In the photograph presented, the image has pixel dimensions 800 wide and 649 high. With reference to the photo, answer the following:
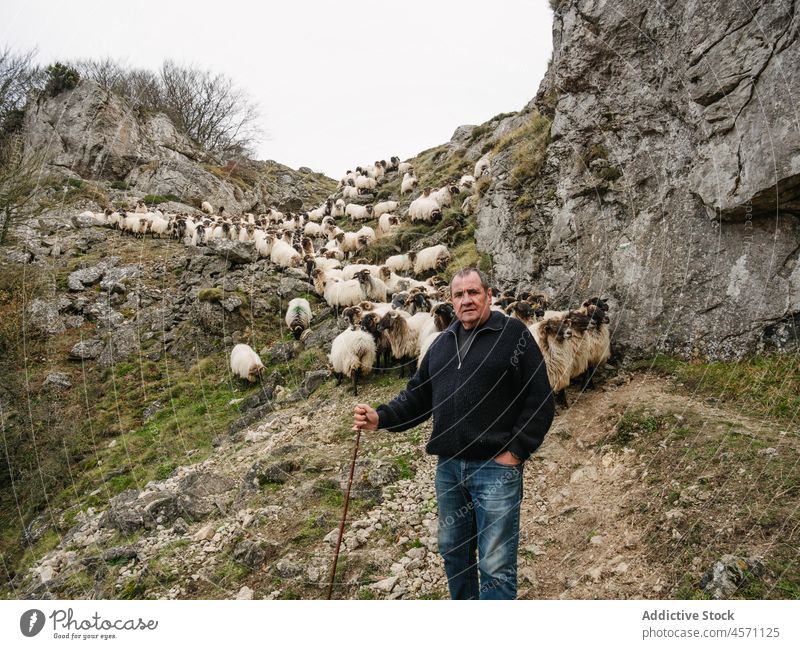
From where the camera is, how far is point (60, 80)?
32625 mm

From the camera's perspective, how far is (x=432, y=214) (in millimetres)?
18312

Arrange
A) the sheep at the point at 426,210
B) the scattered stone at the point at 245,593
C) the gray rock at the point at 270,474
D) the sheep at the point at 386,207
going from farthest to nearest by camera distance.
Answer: the sheep at the point at 386,207
the sheep at the point at 426,210
the gray rock at the point at 270,474
the scattered stone at the point at 245,593

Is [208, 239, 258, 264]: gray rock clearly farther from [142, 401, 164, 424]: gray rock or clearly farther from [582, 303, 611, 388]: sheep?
[582, 303, 611, 388]: sheep

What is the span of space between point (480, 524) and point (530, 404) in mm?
934

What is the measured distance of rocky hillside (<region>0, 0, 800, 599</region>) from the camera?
4.64m

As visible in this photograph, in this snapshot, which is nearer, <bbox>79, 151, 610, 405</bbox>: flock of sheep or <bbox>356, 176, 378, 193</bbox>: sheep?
<bbox>79, 151, 610, 405</bbox>: flock of sheep

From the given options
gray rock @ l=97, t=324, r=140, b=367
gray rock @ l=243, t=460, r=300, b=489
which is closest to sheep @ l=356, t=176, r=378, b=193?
gray rock @ l=97, t=324, r=140, b=367

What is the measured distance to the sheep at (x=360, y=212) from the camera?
24.4 meters

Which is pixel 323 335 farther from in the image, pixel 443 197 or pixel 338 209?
pixel 338 209

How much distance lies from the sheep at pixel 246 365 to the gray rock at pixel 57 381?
5.09 m

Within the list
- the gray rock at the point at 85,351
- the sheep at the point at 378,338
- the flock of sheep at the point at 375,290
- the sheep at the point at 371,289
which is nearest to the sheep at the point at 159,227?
the flock of sheep at the point at 375,290

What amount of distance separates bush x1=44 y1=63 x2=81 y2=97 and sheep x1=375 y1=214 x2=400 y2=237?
27882mm

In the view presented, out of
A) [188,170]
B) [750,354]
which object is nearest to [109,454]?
[750,354]

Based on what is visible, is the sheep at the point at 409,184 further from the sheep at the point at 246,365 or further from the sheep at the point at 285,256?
the sheep at the point at 246,365
